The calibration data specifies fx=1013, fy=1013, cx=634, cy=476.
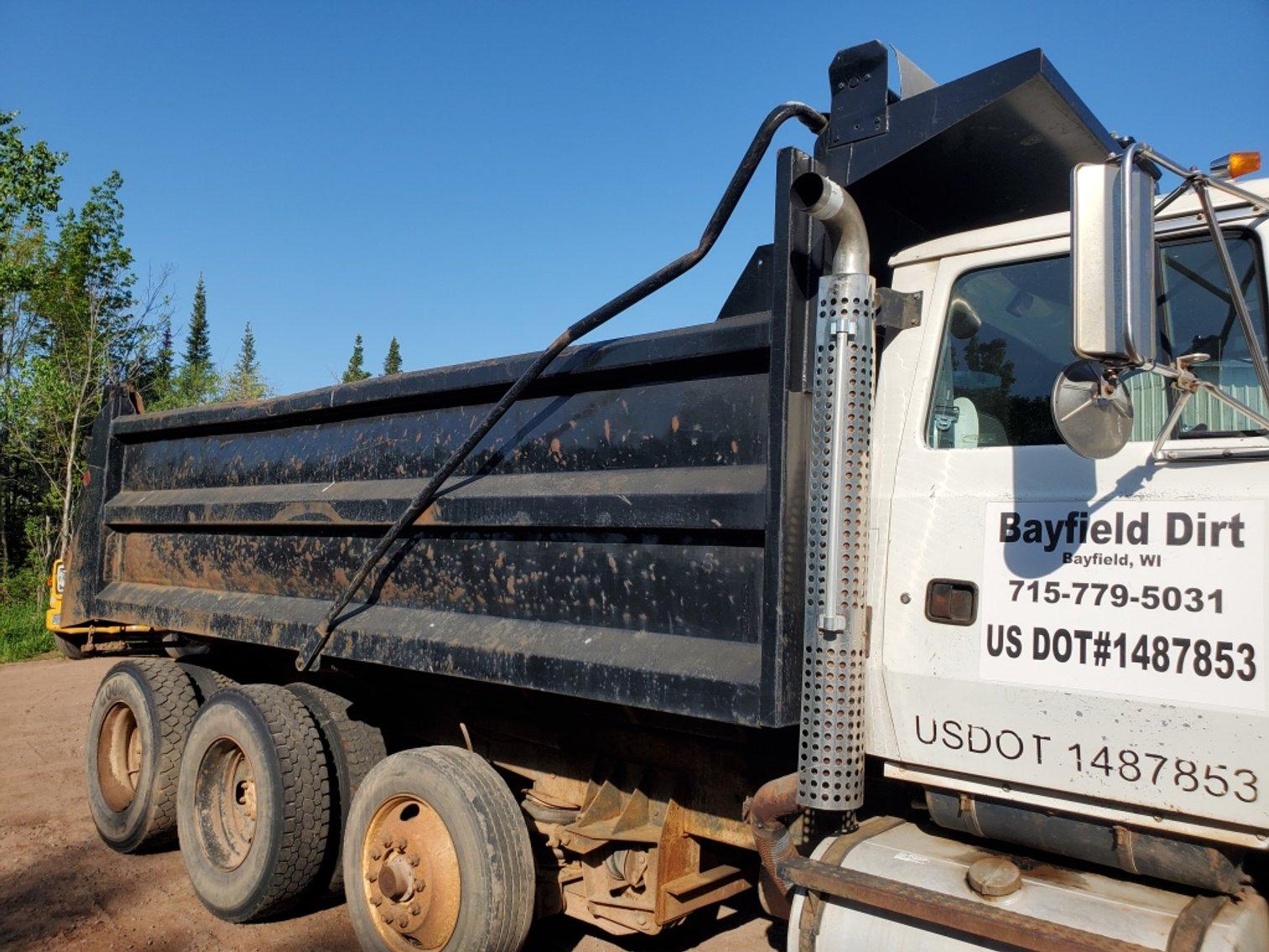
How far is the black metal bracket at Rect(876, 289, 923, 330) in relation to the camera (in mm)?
2680

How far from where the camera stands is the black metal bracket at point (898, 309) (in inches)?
105

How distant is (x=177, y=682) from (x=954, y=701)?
4177mm

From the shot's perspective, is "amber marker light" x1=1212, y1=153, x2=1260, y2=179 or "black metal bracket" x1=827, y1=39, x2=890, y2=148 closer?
"amber marker light" x1=1212, y1=153, x2=1260, y2=179

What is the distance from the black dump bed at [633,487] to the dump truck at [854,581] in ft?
0.04

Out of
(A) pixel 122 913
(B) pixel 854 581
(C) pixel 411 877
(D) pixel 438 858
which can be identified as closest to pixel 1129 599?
(B) pixel 854 581

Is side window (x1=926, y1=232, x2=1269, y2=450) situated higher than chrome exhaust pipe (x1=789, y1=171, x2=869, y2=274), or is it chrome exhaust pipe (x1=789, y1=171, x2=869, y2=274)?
chrome exhaust pipe (x1=789, y1=171, x2=869, y2=274)

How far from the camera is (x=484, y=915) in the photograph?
326 cm

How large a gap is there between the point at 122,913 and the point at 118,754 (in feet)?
4.20

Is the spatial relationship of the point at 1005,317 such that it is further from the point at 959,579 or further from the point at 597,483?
the point at 597,483

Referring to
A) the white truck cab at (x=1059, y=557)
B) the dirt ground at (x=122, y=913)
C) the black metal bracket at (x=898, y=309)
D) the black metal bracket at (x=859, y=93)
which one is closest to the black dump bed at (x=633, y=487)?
the black metal bracket at (x=859, y=93)

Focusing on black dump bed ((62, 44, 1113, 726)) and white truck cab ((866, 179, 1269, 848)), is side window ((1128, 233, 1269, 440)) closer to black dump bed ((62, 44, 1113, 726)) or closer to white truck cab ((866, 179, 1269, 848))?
white truck cab ((866, 179, 1269, 848))

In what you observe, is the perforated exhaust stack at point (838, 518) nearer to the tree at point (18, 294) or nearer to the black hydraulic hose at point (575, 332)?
the black hydraulic hose at point (575, 332)

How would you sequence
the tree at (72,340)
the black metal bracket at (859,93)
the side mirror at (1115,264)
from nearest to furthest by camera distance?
the side mirror at (1115,264) → the black metal bracket at (859,93) → the tree at (72,340)

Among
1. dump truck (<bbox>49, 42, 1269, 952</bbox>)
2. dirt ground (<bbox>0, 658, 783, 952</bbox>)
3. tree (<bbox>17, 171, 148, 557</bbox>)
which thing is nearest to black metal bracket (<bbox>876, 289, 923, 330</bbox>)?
dump truck (<bbox>49, 42, 1269, 952</bbox>)
